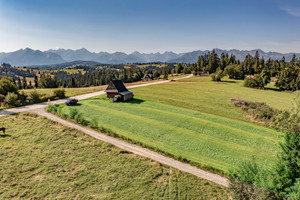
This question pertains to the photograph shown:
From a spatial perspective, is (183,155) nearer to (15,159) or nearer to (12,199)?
(12,199)

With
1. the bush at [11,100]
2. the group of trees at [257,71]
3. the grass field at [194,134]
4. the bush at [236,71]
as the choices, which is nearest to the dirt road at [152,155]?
the grass field at [194,134]

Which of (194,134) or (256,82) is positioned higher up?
(256,82)

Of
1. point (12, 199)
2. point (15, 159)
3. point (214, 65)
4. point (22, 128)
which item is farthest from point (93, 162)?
point (214, 65)

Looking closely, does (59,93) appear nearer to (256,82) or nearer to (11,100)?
(11,100)

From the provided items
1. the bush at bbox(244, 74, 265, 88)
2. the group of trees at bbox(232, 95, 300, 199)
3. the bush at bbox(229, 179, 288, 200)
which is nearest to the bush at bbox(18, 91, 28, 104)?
the bush at bbox(229, 179, 288, 200)

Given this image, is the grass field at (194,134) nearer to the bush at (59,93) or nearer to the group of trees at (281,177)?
the group of trees at (281,177)

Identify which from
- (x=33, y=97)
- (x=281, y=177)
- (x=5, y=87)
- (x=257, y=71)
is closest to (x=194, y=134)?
(x=281, y=177)
